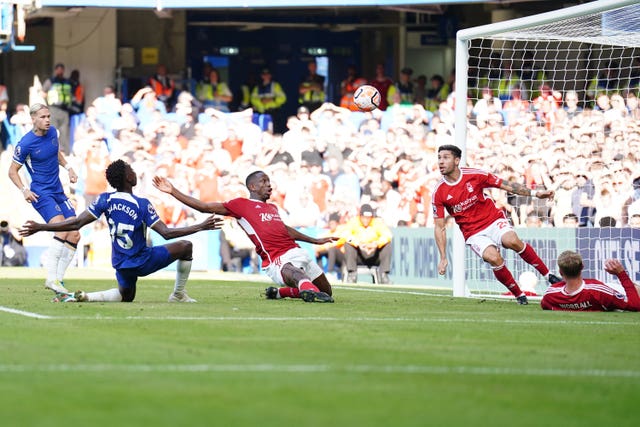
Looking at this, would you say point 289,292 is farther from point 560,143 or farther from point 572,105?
point 572,105

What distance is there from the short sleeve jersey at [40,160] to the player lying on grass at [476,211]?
175 inches

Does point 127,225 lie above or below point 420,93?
below

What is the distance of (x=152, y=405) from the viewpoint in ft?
19.9

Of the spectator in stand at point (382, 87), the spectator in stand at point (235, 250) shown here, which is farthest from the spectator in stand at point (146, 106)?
the spectator in stand at point (382, 87)

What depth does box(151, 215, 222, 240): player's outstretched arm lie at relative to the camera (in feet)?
39.7

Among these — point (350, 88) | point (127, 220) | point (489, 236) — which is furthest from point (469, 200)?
point (350, 88)

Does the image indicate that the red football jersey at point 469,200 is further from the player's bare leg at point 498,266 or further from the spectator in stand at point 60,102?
the spectator in stand at point 60,102

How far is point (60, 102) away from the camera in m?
30.2

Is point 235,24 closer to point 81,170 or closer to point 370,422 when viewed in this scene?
point 81,170

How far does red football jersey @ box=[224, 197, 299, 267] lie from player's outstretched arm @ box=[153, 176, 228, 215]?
0.75 feet

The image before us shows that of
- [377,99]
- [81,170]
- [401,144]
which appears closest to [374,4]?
[401,144]

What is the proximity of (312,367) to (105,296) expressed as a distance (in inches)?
246

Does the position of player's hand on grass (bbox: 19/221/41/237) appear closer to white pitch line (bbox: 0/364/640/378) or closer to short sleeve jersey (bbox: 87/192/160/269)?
short sleeve jersey (bbox: 87/192/160/269)

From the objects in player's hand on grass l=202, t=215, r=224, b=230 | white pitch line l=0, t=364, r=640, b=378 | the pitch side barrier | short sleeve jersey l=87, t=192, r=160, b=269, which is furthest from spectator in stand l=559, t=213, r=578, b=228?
white pitch line l=0, t=364, r=640, b=378
